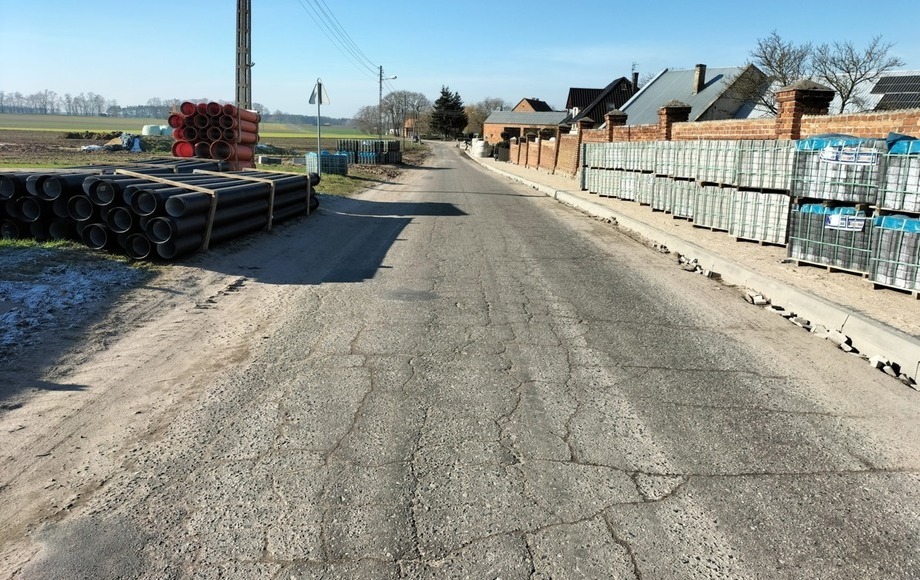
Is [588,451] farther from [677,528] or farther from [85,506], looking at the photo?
[85,506]

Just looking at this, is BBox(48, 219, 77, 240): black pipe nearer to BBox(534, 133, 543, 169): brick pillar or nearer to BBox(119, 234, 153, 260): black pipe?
BBox(119, 234, 153, 260): black pipe

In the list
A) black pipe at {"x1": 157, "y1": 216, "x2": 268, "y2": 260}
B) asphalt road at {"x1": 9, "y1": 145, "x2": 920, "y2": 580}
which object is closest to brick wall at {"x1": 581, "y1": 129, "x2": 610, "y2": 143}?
black pipe at {"x1": 157, "y1": 216, "x2": 268, "y2": 260}

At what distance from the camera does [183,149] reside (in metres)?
17.5

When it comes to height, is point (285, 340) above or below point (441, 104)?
below

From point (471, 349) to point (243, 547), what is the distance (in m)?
3.14

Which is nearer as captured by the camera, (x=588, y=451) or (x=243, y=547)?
(x=243, y=547)

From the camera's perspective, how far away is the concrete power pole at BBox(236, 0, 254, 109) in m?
24.7

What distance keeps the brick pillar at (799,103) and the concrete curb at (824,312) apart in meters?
3.14

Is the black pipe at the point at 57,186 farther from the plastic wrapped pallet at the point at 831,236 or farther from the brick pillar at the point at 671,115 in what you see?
the brick pillar at the point at 671,115

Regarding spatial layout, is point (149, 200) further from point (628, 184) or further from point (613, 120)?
point (613, 120)

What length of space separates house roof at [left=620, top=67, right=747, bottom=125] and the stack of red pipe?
32211 millimetres

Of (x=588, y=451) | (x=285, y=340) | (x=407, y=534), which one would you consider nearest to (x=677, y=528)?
(x=588, y=451)

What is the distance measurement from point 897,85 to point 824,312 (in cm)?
3156

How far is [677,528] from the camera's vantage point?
322cm
